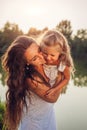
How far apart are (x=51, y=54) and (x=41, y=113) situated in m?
0.25

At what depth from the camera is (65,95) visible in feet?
22.2

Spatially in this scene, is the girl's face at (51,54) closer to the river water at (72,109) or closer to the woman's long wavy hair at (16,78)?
the woman's long wavy hair at (16,78)

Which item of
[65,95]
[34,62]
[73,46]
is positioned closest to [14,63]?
[34,62]

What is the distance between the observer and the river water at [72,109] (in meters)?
4.63

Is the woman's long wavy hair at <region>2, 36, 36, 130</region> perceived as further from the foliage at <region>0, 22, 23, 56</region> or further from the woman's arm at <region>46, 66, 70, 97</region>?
the foliage at <region>0, 22, 23, 56</region>

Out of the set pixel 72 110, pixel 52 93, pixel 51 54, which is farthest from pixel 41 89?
pixel 72 110

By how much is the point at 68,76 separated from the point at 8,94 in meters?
0.27

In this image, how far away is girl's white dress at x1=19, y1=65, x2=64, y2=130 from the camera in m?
1.67

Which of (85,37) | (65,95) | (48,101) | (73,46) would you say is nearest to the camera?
(48,101)

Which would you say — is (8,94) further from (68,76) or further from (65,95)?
(65,95)

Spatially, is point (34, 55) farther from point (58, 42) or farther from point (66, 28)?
point (66, 28)

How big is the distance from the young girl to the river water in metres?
2.74

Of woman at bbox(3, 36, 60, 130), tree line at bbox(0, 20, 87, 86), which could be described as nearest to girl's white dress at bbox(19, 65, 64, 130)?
woman at bbox(3, 36, 60, 130)

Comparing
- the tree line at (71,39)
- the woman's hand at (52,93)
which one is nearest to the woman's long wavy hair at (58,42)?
the woman's hand at (52,93)
